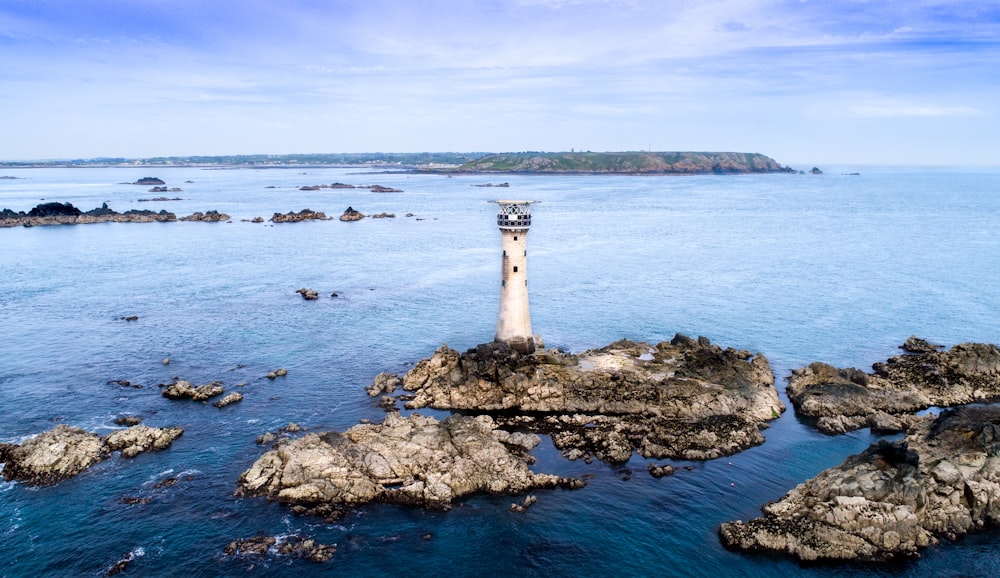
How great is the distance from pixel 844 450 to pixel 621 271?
52.3 meters

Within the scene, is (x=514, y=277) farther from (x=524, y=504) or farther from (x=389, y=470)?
(x=524, y=504)

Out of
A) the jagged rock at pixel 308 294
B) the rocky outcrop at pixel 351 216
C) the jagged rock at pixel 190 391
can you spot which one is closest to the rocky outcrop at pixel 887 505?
the jagged rock at pixel 190 391

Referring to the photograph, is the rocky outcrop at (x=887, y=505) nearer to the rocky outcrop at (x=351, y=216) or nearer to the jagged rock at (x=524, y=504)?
the jagged rock at (x=524, y=504)

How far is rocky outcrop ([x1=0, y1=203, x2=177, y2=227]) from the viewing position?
5492 inches

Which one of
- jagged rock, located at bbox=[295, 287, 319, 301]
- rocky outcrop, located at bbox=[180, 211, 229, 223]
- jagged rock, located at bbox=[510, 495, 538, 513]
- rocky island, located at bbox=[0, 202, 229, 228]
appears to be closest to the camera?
jagged rock, located at bbox=[510, 495, 538, 513]

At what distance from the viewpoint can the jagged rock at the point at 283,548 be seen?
28859mm

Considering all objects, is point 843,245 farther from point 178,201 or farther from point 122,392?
point 178,201

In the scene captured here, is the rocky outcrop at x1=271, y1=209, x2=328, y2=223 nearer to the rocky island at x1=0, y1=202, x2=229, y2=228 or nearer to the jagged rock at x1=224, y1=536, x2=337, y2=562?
the rocky island at x1=0, y1=202, x2=229, y2=228

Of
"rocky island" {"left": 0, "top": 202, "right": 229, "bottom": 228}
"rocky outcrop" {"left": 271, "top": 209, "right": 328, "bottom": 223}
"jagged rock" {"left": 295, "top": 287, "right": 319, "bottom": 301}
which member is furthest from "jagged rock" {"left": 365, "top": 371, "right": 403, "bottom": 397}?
"rocky island" {"left": 0, "top": 202, "right": 229, "bottom": 228}

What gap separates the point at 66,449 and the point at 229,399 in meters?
10.2

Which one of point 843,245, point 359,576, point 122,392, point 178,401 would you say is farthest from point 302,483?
point 843,245

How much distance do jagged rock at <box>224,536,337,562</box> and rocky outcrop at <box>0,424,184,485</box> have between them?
12.3m

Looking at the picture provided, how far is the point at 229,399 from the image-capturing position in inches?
1786

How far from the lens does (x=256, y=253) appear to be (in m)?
106
